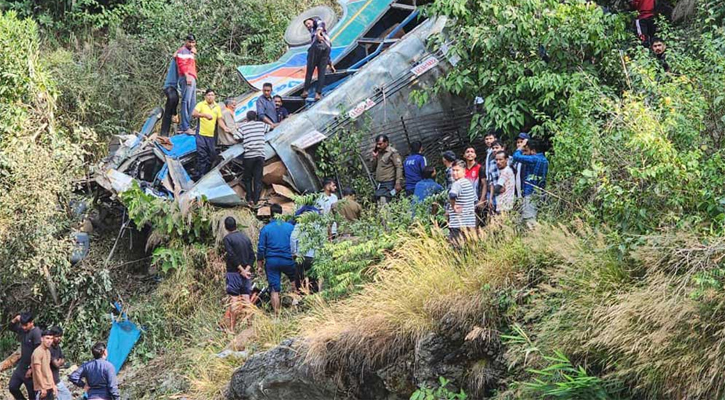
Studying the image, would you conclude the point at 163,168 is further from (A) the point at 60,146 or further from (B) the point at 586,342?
(B) the point at 586,342

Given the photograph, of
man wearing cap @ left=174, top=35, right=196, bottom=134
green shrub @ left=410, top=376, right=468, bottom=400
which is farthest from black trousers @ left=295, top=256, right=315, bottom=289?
man wearing cap @ left=174, top=35, right=196, bottom=134

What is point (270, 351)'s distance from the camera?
1266 cm

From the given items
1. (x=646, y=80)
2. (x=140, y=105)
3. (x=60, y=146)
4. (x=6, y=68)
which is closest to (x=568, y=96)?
(x=646, y=80)

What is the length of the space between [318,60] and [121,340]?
591cm

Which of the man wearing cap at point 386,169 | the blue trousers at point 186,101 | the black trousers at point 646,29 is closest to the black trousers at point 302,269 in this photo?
the man wearing cap at point 386,169

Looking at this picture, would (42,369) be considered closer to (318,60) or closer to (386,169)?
(386,169)

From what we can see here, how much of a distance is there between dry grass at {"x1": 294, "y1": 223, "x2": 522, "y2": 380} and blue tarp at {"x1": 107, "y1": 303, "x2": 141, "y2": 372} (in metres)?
4.62

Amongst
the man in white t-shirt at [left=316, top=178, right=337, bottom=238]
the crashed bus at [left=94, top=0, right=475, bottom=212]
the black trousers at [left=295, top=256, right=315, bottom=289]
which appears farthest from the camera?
the crashed bus at [left=94, top=0, right=475, bottom=212]

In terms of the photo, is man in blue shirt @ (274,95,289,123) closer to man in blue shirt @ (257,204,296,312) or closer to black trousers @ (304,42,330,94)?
black trousers @ (304,42,330,94)

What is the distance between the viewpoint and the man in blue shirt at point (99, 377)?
42.7ft

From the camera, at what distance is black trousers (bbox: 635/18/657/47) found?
53.9 feet

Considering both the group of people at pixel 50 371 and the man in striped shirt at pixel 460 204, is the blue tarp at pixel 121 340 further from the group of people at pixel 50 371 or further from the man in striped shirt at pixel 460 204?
the man in striped shirt at pixel 460 204

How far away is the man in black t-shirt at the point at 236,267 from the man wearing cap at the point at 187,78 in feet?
15.9

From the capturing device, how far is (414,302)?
36.7ft
